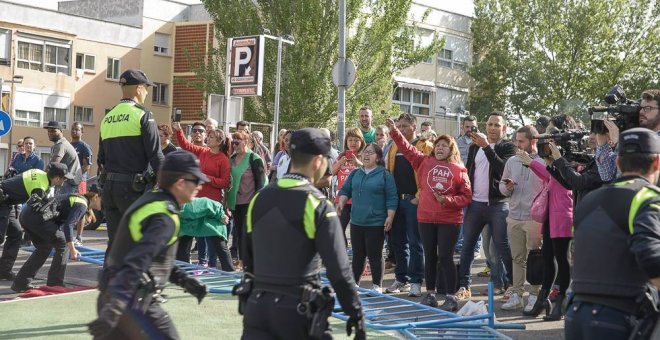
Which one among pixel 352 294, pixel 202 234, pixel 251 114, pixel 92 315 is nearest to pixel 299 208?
pixel 352 294

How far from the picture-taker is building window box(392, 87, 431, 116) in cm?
5859

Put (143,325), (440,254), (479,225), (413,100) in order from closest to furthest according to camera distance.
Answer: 1. (143,325)
2. (440,254)
3. (479,225)
4. (413,100)

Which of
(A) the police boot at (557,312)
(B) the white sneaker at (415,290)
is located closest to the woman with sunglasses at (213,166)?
(B) the white sneaker at (415,290)

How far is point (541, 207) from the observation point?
34.3 ft

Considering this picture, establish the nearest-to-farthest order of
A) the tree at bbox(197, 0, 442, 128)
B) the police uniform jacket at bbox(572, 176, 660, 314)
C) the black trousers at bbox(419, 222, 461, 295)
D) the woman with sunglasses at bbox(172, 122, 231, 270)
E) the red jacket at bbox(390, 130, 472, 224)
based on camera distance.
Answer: the police uniform jacket at bbox(572, 176, 660, 314)
the black trousers at bbox(419, 222, 461, 295)
the red jacket at bbox(390, 130, 472, 224)
the woman with sunglasses at bbox(172, 122, 231, 270)
the tree at bbox(197, 0, 442, 128)

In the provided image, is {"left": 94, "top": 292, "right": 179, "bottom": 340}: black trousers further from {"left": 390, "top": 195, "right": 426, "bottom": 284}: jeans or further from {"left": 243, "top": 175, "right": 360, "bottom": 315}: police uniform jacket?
{"left": 390, "top": 195, "right": 426, "bottom": 284}: jeans

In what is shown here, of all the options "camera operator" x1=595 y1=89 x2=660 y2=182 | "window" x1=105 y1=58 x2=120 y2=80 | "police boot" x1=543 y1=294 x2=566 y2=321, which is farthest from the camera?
"window" x1=105 y1=58 x2=120 y2=80

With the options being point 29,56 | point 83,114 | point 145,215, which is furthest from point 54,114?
point 145,215

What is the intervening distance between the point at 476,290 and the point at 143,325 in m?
7.18

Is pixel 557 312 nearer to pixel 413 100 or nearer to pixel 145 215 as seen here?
pixel 145 215

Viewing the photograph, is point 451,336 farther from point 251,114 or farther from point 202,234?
point 251,114

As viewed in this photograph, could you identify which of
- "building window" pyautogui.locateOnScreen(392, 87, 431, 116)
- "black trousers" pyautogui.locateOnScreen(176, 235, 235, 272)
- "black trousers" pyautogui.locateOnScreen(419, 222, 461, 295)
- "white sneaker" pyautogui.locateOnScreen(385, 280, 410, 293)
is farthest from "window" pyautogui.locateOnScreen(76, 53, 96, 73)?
"black trousers" pyautogui.locateOnScreen(419, 222, 461, 295)

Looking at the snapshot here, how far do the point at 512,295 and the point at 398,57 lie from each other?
35291 millimetres

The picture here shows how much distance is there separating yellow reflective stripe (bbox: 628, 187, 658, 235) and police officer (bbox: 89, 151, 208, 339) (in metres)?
2.62
